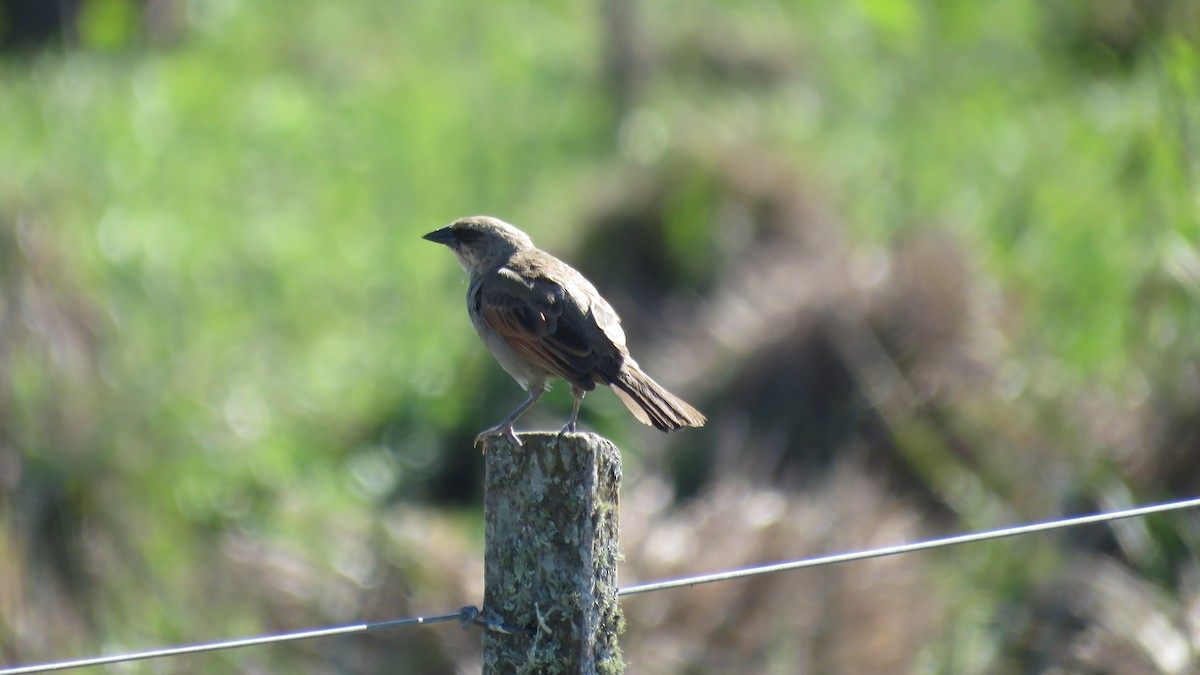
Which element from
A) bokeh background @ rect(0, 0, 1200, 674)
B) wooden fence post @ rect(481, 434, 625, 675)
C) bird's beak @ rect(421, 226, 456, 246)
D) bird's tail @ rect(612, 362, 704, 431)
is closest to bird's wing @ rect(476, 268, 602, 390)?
bird's tail @ rect(612, 362, 704, 431)

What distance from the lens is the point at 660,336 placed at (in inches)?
444

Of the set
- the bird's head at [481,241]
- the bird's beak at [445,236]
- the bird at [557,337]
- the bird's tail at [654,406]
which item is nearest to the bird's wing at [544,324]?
the bird at [557,337]

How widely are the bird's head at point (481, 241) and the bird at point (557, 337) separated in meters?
0.21

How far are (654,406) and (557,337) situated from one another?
1.65ft

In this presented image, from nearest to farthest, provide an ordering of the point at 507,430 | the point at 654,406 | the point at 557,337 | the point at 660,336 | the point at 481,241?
the point at 507,430
the point at 654,406
the point at 557,337
the point at 481,241
the point at 660,336

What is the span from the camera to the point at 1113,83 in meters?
15.1

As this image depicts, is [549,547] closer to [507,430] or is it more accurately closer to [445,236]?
[507,430]

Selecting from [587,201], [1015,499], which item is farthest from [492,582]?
[587,201]

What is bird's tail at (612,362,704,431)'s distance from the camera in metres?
4.61

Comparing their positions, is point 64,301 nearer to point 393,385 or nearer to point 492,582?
point 393,385

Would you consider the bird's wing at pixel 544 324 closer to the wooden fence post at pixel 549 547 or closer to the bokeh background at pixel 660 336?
the wooden fence post at pixel 549 547

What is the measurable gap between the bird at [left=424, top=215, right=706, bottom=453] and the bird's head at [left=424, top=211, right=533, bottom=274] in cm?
21

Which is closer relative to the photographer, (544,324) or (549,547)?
(549,547)

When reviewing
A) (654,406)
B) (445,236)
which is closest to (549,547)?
(654,406)
